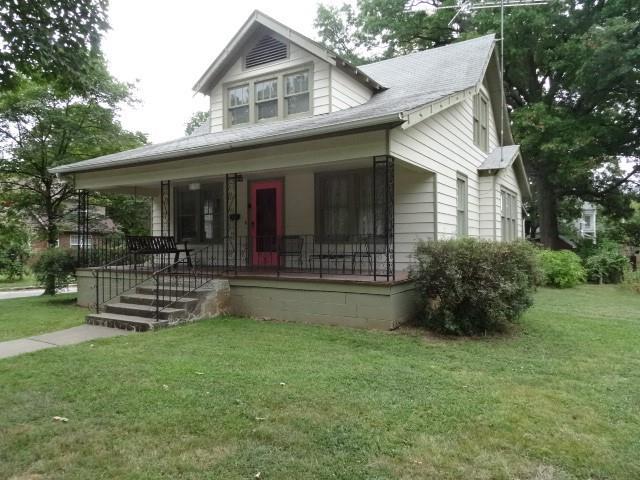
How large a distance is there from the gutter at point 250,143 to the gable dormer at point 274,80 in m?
2.48

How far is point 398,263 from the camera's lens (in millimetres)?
9188

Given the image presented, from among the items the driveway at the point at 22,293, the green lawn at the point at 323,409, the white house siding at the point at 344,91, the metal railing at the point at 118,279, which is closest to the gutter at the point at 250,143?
the metal railing at the point at 118,279

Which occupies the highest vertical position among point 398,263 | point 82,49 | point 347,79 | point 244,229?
point 347,79

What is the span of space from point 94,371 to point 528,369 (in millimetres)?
4694

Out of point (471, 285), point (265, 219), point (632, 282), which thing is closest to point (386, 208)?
point (471, 285)

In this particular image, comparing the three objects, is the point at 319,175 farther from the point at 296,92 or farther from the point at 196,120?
the point at 196,120

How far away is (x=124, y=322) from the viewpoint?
7.17m

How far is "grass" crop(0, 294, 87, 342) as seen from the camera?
7.33 metres

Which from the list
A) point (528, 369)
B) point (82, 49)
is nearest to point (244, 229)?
point (82, 49)

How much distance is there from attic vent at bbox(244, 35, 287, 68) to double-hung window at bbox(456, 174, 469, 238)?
16.6 ft

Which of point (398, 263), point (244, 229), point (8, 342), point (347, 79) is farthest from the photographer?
point (244, 229)

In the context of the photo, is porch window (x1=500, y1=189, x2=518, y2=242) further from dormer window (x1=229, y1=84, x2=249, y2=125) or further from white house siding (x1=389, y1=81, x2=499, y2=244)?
dormer window (x1=229, y1=84, x2=249, y2=125)

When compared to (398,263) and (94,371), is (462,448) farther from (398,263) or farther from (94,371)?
(398,263)

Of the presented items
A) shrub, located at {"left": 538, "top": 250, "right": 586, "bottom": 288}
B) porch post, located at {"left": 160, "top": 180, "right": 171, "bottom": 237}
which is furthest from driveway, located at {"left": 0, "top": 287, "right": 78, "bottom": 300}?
shrub, located at {"left": 538, "top": 250, "right": 586, "bottom": 288}
